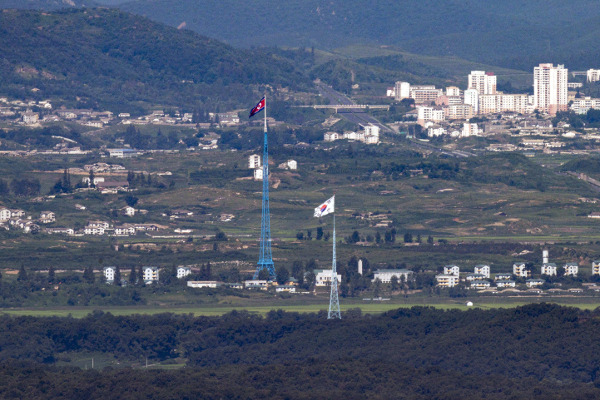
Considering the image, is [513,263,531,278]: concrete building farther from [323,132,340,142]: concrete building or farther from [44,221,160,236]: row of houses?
[323,132,340,142]: concrete building

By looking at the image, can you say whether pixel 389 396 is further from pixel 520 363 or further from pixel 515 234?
pixel 515 234

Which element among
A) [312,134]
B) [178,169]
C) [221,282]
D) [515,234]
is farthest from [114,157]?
[221,282]

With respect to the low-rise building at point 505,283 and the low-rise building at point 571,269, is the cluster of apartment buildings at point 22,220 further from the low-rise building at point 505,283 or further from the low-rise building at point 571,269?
the low-rise building at point 571,269

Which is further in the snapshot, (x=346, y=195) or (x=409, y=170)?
(x=409, y=170)

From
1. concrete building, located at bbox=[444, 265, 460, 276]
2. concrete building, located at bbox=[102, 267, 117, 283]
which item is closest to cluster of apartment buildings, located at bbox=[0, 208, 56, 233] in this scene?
concrete building, located at bbox=[102, 267, 117, 283]

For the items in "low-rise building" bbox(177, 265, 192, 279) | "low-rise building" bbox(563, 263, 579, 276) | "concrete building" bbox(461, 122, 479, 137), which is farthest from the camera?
"concrete building" bbox(461, 122, 479, 137)

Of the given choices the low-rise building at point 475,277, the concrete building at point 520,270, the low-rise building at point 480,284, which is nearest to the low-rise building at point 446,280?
the low-rise building at point 475,277
